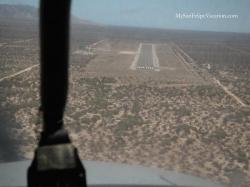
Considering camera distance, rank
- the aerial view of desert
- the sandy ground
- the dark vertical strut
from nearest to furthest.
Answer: the dark vertical strut, the aerial view of desert, the sandy ground

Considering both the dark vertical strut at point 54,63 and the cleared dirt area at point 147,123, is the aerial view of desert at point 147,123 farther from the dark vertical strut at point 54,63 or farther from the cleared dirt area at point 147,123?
the dark vertical strut at point 54,63

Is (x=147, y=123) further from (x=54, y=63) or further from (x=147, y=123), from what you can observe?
(x=54, y=63)

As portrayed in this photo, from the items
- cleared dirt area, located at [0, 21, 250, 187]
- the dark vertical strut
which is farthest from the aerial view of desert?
the dark vertical strut

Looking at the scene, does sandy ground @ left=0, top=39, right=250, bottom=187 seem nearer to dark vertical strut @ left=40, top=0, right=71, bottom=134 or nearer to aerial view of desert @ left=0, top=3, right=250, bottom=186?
aerial view of desert @ left=0, top=3, right=250, bottom=186

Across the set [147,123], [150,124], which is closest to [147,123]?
[147,123]

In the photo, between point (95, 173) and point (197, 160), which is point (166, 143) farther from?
point (95, 173)

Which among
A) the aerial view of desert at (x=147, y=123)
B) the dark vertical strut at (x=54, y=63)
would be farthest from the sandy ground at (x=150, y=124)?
the dark vertical strut at (x=54, y=63)

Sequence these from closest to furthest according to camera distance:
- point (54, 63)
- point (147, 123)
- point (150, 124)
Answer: point (54, 63) → point (150, 124) → point (147, 123)

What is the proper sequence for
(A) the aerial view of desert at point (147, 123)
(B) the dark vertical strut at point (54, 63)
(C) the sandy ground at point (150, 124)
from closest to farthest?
(B) the dark vertical strut at point (54, 63), (A) the aerial view of desert at point (147, 123), (C) the sandy ground at point (150, 124)
